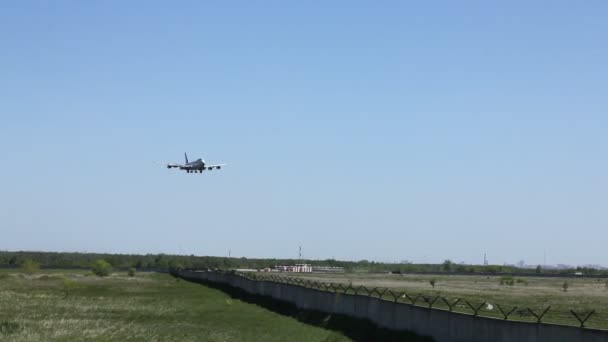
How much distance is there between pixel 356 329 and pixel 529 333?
70.7 feet

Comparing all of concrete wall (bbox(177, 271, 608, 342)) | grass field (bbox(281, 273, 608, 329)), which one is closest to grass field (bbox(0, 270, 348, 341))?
concrete wall (bbox(177, 271, 608, 342))

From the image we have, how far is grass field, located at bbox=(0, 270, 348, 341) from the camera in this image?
59031 mm

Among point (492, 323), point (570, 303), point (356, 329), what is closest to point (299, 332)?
point (356, 329)

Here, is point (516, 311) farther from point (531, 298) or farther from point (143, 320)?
point (531, 298)

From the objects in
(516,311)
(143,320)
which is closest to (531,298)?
(516,311)

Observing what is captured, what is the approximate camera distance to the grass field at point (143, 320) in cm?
5903

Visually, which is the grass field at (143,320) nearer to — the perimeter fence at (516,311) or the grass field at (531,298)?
the perimeter fence at (516,311)

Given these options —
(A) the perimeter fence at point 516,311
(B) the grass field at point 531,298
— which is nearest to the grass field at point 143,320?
(A) the perimeter fence at point 516,311

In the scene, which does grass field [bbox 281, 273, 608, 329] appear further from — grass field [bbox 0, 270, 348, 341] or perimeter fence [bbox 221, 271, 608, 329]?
grass field [bbox 0, 270, 348, 341]

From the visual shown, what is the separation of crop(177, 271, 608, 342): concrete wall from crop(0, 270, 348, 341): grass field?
259cm

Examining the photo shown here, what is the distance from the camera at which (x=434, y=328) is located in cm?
5059

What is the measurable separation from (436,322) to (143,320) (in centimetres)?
2777

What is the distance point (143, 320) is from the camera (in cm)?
7169

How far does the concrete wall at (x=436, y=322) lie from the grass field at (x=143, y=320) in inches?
102
